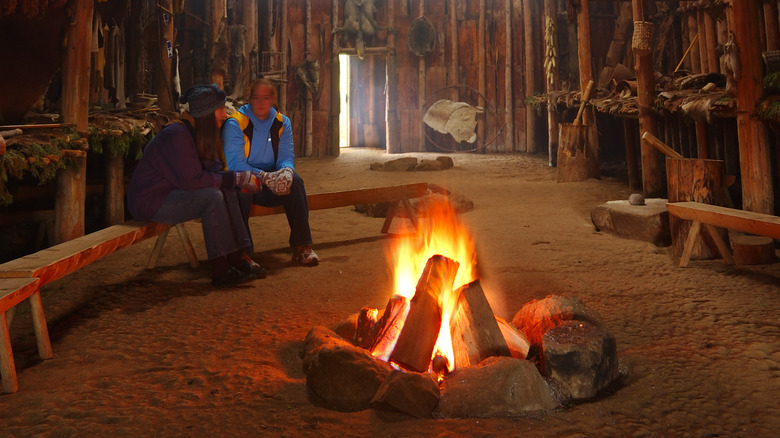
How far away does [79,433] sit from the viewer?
2496 mm

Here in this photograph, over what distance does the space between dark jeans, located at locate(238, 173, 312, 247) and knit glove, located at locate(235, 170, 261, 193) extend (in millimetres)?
381

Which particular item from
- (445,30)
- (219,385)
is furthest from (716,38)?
(219,385)

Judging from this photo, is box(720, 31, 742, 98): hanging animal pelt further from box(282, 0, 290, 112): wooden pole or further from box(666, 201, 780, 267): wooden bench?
box(282, 0, 290, 112): wooden pole

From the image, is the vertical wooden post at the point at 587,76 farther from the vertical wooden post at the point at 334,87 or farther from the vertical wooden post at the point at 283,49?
the vertical wooden post at the point at 283,49

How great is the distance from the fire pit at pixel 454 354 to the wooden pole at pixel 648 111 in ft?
17.5

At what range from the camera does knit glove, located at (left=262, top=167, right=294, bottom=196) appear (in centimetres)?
533

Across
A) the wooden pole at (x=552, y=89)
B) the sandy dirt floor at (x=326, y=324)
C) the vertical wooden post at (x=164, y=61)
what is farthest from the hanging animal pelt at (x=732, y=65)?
the vertical wooden post at (x=164, y=61)

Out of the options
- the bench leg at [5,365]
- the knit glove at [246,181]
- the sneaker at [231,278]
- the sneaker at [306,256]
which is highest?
the knit glove at [246,181]

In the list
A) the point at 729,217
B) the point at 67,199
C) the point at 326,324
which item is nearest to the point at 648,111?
the point at 729,217

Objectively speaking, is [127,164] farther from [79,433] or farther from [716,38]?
[716,38]

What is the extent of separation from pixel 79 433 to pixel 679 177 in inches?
208

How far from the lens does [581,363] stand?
291cm

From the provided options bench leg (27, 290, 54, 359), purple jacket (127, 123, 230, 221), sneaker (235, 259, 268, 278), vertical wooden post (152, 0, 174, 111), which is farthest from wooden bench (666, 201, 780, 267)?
vertical wooden post (152, 0, 174, 111)

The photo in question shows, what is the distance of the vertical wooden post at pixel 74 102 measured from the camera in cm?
564
